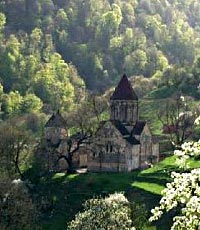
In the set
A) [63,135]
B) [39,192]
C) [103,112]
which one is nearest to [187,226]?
[39,192]

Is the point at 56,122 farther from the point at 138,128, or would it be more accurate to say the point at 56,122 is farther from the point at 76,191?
the point at 76,191

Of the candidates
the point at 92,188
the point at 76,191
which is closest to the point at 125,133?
the point at 92,188

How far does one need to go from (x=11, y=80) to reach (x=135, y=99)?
94863 mm

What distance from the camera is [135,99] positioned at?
8350cm

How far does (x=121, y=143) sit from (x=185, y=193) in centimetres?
6675

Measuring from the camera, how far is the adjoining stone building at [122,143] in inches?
3098

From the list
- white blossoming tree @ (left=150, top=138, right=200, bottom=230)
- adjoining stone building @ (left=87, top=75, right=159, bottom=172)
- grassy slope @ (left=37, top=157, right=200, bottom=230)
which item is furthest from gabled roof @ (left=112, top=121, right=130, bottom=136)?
white blossoming tree @ (left=150, top=138, right=200, bottom=230)

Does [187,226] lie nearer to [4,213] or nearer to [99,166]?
[4,213]

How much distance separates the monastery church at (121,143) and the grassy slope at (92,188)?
343 cm

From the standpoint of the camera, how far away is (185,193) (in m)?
12.3

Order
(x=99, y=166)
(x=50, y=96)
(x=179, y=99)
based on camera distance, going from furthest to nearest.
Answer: (x=50, y=96) → (x=179, y=99) → (x=99, y=166)

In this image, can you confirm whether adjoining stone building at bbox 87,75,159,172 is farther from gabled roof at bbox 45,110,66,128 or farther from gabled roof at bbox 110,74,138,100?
gabled roof at bbox 45,110,66,128

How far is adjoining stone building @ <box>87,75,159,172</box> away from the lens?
78.7 meters

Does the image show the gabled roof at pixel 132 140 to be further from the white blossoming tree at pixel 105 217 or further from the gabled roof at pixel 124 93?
the white blossoming tree at pixel 105 217
